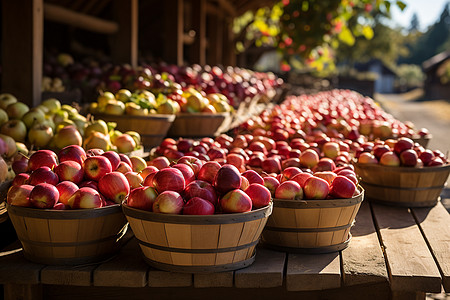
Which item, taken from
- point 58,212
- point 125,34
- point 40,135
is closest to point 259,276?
point 58,212

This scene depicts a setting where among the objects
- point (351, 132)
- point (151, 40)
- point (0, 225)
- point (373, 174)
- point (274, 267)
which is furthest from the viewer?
point (151, 40)

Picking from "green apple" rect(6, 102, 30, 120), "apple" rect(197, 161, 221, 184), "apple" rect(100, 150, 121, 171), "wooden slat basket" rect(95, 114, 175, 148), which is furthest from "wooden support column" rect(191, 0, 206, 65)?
"apple" rect(197, 161, 221, 184)

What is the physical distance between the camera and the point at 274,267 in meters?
2.47

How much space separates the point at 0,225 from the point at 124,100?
1776mm

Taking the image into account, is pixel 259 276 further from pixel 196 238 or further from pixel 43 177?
pixel 43 177

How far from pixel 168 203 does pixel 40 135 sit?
194 centimetres

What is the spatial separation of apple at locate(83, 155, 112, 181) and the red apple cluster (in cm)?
20

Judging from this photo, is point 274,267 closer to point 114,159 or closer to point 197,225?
point 197,225

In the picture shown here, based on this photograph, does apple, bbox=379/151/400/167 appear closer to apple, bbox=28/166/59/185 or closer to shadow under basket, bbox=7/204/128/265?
shadow under basket, bbox=7/204/128/265

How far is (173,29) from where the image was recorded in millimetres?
8773

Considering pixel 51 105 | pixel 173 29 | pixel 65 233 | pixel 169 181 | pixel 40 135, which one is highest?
pixel 173 29

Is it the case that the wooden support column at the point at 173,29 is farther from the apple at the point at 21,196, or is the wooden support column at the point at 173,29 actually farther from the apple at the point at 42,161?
the apple at the point at 21,196

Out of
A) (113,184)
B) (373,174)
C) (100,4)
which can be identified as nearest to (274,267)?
(113,184)

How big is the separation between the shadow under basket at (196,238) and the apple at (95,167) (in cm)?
32
